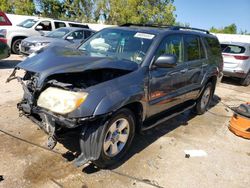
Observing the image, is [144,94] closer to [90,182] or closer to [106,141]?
[106,141]

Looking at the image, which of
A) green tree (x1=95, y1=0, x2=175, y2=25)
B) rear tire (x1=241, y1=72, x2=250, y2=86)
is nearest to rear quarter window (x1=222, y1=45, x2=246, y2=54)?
rear tire (x1=241, y1=72, x2=250, y2=86)

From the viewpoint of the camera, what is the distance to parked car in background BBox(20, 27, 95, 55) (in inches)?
399

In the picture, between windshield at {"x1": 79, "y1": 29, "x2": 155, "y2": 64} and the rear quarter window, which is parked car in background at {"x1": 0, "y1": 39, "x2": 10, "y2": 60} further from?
the rear quarter window

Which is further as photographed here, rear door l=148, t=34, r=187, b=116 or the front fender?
rear door l=148, t=34, r=187, b=116

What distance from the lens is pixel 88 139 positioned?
3.09 metres

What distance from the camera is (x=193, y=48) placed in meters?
5.18

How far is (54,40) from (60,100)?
7986 millimetres

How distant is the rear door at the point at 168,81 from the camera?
3.94 m

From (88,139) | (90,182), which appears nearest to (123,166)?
(90,182)

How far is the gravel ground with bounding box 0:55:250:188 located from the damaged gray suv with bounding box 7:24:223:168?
29cm

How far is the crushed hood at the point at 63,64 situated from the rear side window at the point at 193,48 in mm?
1656

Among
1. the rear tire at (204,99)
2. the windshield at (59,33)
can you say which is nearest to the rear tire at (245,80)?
the rear tire at (204,99)

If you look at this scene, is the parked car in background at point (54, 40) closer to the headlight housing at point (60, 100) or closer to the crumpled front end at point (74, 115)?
the crumpled front end at point (74, 115)

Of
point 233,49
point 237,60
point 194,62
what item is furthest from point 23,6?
point 194,62
